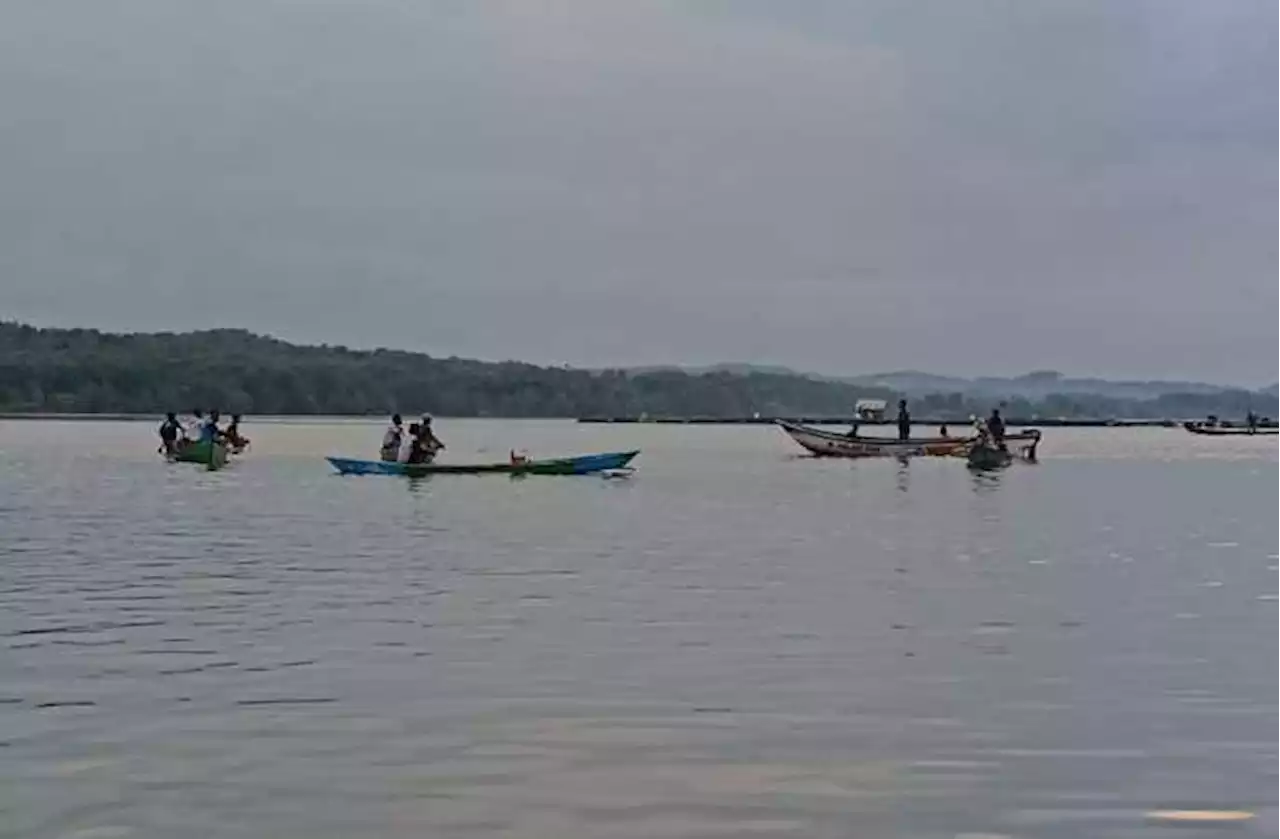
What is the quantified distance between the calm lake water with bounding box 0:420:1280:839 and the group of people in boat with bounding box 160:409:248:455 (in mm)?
24604

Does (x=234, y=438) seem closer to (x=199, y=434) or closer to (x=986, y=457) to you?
(x=199, y=434)

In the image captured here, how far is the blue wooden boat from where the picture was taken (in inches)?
2031

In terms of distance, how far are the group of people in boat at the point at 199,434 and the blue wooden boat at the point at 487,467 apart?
5532 mm

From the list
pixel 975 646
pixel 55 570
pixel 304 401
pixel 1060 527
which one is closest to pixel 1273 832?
pixel 975 646

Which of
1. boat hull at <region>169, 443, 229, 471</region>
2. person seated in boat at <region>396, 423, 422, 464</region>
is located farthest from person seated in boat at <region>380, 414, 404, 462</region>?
boat hull at <region>169, 443, 229, 471</region>

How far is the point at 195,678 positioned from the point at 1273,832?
8.94m

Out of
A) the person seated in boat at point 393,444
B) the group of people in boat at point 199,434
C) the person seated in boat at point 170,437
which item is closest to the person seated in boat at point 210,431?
the group of people in boat at point 199,434

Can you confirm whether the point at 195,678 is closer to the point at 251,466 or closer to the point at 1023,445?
the point at 251,466

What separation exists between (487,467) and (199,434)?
1304 centimetres

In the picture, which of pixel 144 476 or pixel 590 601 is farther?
pixel 144 476

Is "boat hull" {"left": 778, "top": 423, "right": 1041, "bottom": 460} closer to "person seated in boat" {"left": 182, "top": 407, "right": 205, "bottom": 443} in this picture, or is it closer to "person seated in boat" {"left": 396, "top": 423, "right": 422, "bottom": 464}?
"person seated in boat" {"left": 182, "top": 407, "right": 205, "bottom": 443}

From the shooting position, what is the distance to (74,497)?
146ft

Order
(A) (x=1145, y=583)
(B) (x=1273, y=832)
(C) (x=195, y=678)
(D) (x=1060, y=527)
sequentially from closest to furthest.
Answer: (B) (x=1273, y=832)
(C) (x=195, y=678)
(A) (x=1145, y=583)
(D) (x=1060, y=527)

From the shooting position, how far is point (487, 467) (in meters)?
53.2
